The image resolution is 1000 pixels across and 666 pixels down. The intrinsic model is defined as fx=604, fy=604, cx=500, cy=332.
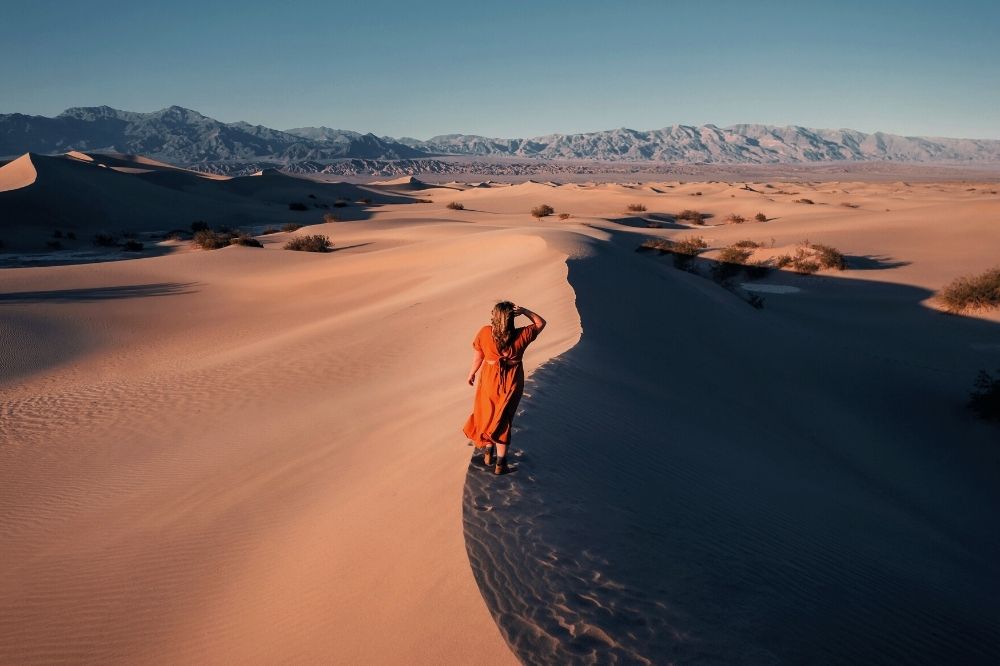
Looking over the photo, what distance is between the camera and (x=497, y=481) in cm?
405

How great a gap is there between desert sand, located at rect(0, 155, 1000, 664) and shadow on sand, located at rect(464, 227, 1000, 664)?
0.08ft

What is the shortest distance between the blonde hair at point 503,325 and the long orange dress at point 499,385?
4 cm

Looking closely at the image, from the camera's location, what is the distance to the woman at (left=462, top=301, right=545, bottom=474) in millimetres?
4027

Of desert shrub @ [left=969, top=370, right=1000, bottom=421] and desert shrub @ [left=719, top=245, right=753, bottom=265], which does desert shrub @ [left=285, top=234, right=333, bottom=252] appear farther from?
desert shrub @ [left=969, top=370, right=1000, bottom=421]

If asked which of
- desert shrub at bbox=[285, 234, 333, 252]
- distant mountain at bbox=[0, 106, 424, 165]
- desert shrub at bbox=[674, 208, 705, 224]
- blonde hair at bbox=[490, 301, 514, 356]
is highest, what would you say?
distant mountain at bbox=[0, 106, 424, 165]

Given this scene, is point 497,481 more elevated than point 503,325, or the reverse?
point 503,325

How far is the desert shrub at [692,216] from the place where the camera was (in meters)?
36.9

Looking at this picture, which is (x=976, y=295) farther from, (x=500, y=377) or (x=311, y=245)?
(x=311, y=245)

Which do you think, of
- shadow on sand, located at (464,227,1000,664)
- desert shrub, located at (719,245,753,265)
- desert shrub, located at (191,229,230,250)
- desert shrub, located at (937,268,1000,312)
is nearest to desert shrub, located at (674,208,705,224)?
desert shrub, located at (719,245,753,265)

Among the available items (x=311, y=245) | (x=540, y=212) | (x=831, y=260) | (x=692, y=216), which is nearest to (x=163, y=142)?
(x=540, y=212)

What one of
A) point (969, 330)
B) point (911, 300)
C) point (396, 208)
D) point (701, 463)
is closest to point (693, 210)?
point (396, 208)

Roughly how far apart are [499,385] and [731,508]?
6.87 ft

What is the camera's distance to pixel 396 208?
45.2 metres

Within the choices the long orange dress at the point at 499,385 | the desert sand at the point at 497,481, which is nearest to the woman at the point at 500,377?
the long orange dress at the point at 499,385
